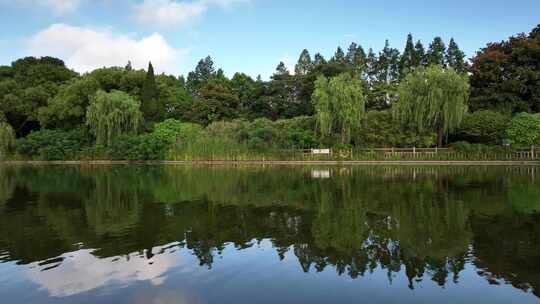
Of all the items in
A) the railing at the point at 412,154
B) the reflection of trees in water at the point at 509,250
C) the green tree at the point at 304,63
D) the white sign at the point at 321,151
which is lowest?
the reflection of trees in water at the point at 509,250

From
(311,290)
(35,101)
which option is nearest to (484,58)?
(311,290)

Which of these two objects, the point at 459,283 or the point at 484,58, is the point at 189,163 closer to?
the point at 484,58

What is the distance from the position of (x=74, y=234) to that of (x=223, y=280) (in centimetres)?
544

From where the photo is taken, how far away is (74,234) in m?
11.0

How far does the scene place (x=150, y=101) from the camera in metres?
46.8

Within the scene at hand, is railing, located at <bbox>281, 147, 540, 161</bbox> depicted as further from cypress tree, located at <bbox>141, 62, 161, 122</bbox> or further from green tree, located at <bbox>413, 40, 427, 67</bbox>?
green tree, located at <bbox>413, 40, 427, 67</bbox>

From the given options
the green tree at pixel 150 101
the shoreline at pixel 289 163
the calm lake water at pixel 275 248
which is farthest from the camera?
the green tree at pixel 150 101

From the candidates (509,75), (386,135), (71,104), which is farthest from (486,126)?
(71,104)

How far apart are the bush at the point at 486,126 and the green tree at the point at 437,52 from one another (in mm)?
23897

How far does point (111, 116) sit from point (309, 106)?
2353cm

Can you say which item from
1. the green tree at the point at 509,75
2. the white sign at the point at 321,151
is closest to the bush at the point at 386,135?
the white sign at the point at 321,151

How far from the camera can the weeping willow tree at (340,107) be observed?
38906 mm

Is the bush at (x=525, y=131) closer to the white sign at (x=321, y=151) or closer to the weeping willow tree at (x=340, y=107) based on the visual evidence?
the weeping willow tree at (x=340, y=107)

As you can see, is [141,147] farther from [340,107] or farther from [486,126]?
[486,126]
